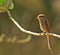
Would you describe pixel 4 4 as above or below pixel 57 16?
above

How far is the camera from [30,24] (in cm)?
867

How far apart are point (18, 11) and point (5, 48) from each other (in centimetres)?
89

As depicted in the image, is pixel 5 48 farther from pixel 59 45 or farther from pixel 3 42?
pixel 59 45

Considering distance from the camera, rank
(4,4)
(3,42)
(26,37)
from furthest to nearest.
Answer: (3,42)
(26,37)
(4,4)

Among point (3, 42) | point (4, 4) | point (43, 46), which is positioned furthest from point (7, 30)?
point (4, 4)

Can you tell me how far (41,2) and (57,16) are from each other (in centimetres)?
54

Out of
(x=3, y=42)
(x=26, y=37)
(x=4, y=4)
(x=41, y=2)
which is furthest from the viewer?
(x=41, y=2)

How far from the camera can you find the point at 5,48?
8.69 metres

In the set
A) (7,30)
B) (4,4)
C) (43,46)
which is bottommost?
(43,46)

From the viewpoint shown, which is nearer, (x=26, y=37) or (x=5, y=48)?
(x=26, y=37)

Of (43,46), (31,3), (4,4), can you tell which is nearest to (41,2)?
(31,3)

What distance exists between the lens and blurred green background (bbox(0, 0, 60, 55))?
8.53m

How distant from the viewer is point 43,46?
8.73 meters

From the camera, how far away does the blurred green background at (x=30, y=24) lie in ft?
28.0
